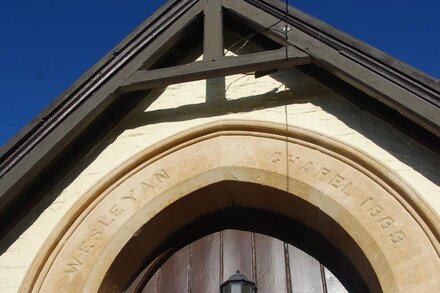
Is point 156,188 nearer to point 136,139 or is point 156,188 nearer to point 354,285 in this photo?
point 136,139

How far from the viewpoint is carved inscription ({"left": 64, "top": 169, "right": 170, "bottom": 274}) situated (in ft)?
12.4

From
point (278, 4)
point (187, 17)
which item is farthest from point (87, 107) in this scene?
point (278, 4)

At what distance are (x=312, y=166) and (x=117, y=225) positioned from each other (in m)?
1.34

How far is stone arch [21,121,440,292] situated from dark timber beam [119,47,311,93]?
37cm

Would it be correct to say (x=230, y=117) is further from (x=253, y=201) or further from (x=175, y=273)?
(x=175, y=273)

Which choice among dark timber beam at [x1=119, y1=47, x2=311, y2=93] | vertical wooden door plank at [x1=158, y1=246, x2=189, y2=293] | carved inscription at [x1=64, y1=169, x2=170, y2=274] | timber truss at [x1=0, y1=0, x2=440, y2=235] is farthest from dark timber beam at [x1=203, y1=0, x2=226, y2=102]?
vertical wooden door plank at [x1=158, y1=246, x2=189, y2=293]

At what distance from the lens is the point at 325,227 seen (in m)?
3.83

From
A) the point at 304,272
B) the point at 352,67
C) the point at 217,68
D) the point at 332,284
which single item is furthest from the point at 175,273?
the point at 352,67

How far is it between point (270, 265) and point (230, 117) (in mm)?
1070

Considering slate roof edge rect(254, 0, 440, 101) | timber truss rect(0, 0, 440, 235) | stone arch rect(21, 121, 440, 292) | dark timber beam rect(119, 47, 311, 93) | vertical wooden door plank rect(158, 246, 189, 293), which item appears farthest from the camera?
vertical wooden door plank rect(158, 246, 189, 293)

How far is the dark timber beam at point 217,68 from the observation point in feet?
13.0

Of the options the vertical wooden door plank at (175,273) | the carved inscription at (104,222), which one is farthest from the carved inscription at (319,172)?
the vertical wooden door plank at (175,273)

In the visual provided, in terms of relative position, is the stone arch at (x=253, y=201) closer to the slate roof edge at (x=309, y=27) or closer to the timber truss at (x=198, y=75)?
the timber truss at (x=198, y=75)

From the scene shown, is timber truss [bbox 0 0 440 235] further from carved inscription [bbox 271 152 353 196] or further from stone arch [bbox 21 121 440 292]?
carved inscription [bbox 271 152 353 196]
